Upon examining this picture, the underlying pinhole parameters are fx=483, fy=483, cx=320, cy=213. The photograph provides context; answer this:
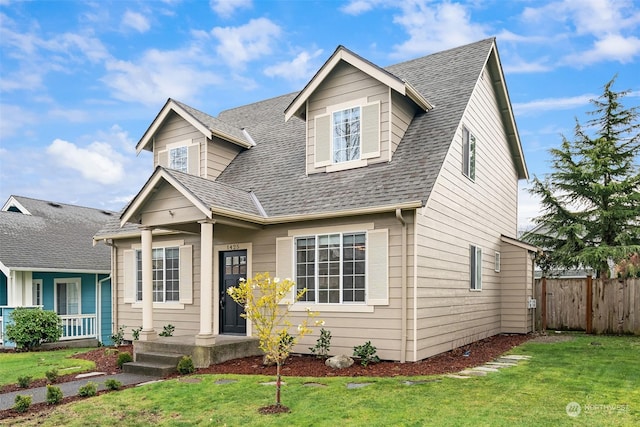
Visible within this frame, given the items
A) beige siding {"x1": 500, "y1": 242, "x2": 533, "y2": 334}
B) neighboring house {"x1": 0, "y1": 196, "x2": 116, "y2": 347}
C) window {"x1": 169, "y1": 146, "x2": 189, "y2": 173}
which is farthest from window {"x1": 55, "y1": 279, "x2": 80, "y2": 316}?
beige siding {"x1": 500, "y1": 242, "x2": 533, "y2": 334}

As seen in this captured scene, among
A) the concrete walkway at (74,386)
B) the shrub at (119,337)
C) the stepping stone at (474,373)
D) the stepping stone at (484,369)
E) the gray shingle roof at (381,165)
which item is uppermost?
the gray shingle roof at (381,165)

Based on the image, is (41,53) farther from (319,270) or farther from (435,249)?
(435,249)

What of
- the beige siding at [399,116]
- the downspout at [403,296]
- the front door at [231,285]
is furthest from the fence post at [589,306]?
the front door at [231,285]

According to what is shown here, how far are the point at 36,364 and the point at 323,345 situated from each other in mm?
6654

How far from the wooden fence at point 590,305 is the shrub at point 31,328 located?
15177 millimetres

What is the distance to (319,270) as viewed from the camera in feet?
34.0

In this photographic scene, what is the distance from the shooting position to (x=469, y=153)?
12148mm

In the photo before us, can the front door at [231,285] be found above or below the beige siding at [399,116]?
below

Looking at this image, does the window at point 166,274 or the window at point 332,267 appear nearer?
the window at point 332,267

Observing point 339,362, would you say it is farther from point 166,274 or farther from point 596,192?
point 596,192

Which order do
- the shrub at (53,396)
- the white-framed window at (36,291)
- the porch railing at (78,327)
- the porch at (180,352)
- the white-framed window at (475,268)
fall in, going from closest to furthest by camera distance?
the shrub at (53,396), the porch at (180,352), the white-framed window at (475,268), the porch railing at (78,327), the white-framed window at (36,291)

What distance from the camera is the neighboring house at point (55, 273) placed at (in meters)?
16.0

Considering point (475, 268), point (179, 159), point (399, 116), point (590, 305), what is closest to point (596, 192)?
point (590, 305)

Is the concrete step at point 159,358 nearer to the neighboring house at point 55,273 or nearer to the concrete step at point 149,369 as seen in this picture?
the concrete step at point 149,369
